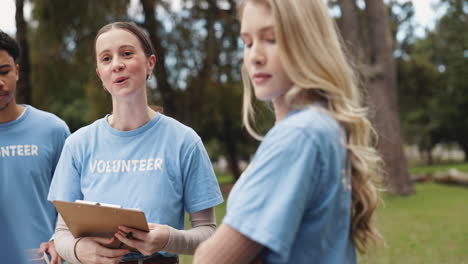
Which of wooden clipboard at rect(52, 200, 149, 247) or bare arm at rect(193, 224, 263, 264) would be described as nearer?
bare arm at rect(193, 224, 263, 264)

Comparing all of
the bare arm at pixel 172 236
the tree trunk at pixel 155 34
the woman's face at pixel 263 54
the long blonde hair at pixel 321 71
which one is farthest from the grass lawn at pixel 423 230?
the tree trunk at pixel 155 34

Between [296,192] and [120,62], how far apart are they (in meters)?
1.12

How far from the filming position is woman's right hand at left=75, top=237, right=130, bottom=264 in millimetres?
1870

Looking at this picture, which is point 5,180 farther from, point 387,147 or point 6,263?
point 387,147

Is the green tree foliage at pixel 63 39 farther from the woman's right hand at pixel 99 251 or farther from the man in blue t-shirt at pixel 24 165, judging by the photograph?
the woman's right hand at pixel 99 251

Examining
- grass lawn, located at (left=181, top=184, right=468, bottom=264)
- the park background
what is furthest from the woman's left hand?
the park background

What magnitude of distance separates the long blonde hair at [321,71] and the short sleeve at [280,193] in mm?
150

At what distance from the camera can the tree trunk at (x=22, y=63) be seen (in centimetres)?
885

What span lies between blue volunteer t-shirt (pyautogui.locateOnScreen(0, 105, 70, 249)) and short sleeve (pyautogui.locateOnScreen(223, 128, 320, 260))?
1696mm

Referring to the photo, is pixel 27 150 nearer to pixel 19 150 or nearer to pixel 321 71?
pixel 19 150

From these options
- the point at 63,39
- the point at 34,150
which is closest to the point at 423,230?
the point at 34,150

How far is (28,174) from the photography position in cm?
264

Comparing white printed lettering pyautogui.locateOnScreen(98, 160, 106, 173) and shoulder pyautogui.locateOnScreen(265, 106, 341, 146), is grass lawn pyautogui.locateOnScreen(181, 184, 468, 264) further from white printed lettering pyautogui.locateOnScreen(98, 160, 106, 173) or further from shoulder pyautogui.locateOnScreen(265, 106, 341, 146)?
shoulder pyautogui.locateOnScreen(265, 106, 341, 146)

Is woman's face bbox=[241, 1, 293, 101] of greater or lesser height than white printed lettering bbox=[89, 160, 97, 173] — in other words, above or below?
above
